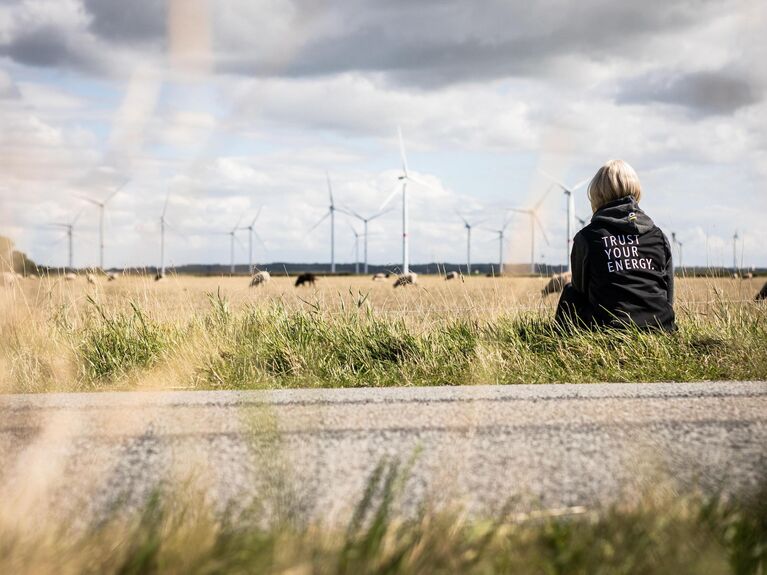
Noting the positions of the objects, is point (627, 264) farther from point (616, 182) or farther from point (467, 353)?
point (467, 353)

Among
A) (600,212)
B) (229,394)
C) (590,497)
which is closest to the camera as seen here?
(590,497)

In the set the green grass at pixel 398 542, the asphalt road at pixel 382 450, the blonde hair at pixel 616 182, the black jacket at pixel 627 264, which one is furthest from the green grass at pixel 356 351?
the green grass at pixel 398 542

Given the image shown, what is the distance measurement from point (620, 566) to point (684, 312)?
505cm

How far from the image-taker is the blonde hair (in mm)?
5164

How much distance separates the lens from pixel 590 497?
7.75 ft

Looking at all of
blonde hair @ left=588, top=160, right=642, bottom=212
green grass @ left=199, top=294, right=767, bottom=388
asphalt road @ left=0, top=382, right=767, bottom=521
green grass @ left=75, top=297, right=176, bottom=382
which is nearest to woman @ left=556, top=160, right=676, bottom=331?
blonde hair @ left=588, top=160, right=642, bottom=212

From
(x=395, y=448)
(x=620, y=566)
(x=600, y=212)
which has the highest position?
(x=600, y=212)

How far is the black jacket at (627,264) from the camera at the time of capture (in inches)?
199

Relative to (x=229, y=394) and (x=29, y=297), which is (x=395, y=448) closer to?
(x=229, y=394)

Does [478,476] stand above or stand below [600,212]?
below

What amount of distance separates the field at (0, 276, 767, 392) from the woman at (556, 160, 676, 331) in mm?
194

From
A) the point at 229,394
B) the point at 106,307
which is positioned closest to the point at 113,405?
the point at 229,394

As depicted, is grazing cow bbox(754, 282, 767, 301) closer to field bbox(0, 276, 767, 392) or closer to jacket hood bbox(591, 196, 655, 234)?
field bbox(0, 276, 767, 392)

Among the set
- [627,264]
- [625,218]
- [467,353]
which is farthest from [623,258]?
[467,353]
